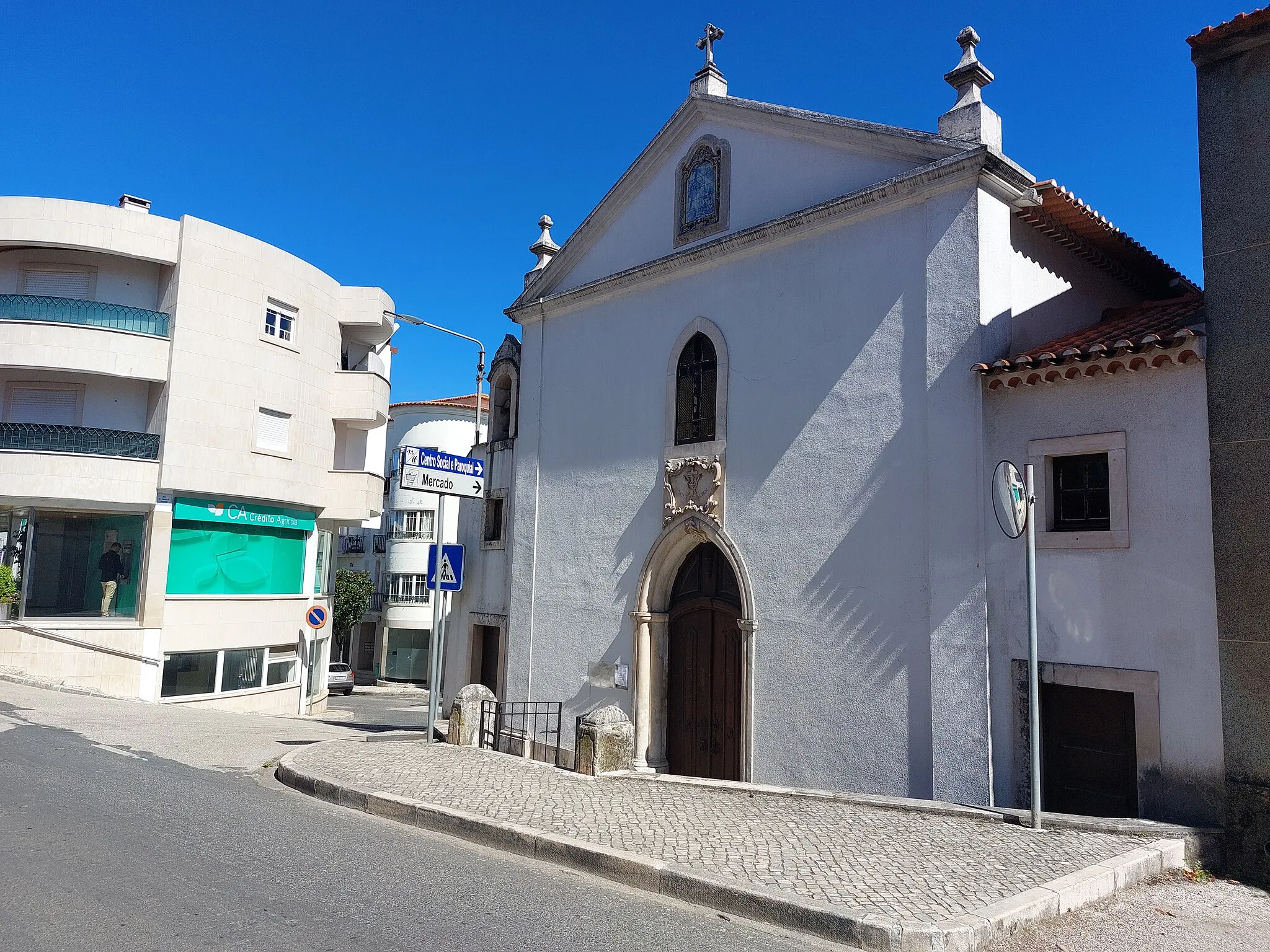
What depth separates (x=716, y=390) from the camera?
42.3 feet

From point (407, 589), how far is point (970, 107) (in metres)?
33.9

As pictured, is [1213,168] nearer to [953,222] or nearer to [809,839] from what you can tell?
[953,222]

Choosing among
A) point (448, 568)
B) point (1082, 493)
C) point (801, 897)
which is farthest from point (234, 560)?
point (801, 897)

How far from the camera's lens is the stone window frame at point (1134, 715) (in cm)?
814

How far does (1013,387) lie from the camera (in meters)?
9.49

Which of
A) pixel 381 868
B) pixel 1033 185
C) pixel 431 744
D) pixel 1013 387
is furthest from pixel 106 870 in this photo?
pixel 1033 185

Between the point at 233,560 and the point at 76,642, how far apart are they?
464cm

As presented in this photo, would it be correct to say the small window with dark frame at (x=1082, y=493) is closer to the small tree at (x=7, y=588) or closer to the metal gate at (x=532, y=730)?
the metal gate at (x=532, y=730)

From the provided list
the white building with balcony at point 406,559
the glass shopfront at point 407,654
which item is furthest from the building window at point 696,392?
the glass shopfront at point 407,654

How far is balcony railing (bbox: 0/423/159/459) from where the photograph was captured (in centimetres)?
1978

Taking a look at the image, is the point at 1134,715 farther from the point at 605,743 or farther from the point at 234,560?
the point at 234,560

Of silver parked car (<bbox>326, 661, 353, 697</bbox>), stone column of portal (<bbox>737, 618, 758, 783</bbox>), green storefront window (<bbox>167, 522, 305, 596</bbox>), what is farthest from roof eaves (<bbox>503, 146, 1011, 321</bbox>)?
silver parked car (<bbox>326, 661, 353, 697</bbox>)

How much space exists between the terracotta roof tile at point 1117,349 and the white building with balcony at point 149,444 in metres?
17.2

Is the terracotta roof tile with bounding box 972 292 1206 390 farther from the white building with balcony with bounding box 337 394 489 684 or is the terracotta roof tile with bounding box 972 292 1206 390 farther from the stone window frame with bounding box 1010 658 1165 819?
the white building with balcony with bounding box 337 394 489 684
